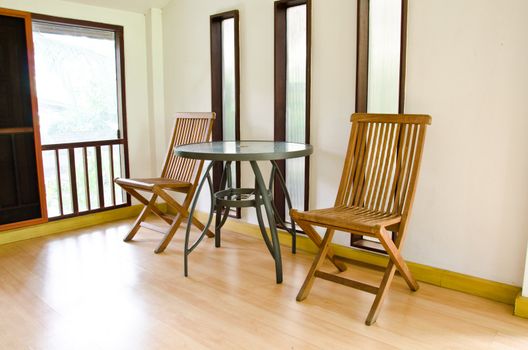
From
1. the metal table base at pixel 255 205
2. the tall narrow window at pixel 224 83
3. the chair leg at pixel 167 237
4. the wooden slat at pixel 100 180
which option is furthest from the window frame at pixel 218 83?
the wooden slat at pixel 100 180

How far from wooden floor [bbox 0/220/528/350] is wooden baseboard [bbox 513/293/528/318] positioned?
0.05 metres

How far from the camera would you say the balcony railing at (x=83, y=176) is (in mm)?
4125

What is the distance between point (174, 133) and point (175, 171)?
0.40 m

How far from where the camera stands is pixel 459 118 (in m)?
2.72

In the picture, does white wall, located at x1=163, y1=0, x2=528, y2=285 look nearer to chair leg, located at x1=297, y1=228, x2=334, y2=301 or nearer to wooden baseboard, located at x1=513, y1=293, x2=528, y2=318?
wooden baseboard, located at x1=513, y1=293, x2=528, y2=318

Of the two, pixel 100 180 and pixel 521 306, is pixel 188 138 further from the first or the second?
pixel 521 306

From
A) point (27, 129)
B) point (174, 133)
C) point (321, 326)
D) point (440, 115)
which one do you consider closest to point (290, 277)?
point (321, 326)

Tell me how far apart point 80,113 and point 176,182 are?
1.28 meters

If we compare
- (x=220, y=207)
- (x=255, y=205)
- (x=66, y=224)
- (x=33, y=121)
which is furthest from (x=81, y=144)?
(x=255, y=205)

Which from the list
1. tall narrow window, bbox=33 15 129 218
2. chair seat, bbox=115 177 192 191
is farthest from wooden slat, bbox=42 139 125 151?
chair seat, bbox=115 177 192 191

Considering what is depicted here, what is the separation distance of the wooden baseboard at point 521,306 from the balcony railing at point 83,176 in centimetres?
360

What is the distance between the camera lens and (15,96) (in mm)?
3734

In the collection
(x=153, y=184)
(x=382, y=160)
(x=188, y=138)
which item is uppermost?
(x=188, y=138)

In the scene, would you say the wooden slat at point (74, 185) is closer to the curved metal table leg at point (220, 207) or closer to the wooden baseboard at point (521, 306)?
the curved metal table leg at point (220, 207)
